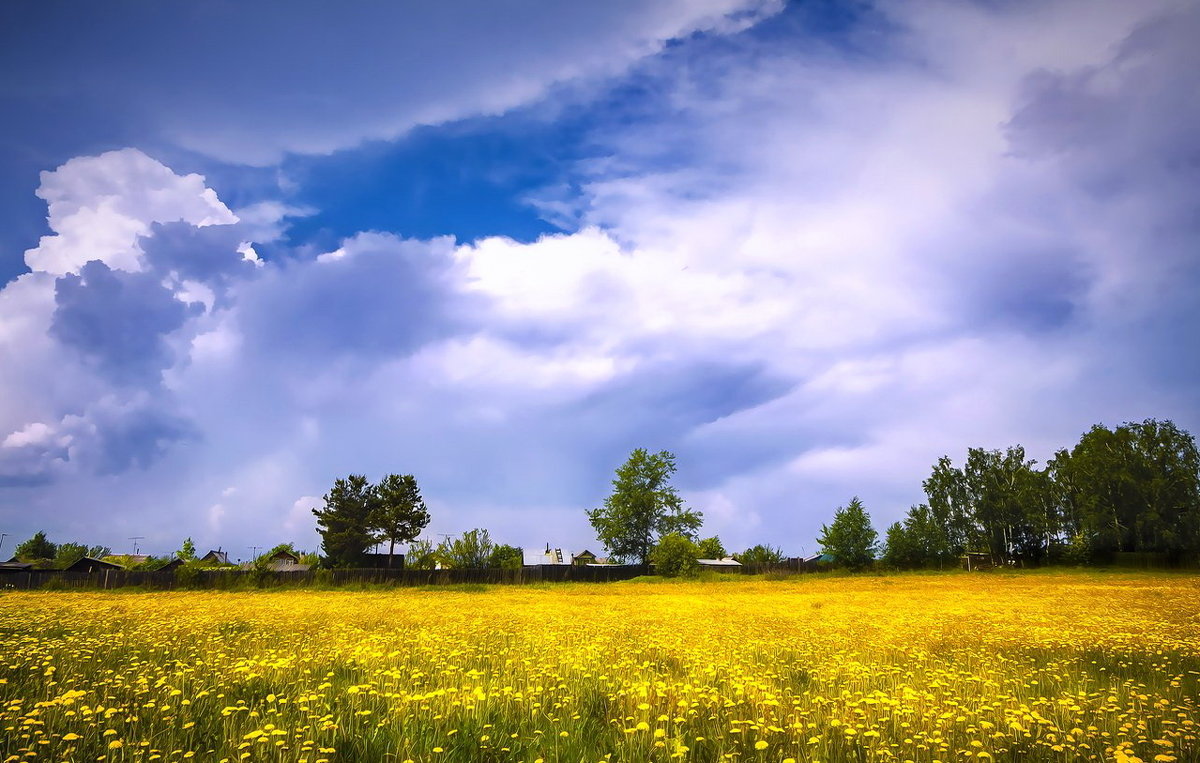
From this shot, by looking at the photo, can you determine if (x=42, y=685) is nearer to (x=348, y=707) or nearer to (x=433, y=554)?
(x=348, y=707)

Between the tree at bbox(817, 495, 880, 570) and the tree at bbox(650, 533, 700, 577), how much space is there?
1885 cm

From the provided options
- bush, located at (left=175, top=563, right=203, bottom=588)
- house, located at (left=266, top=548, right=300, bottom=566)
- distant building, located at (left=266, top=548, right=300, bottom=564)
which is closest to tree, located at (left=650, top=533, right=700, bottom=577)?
bush, located at (left=175, top=563, right=203, bottom=588)

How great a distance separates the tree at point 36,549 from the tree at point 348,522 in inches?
1823

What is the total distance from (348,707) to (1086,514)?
9072 centimetres

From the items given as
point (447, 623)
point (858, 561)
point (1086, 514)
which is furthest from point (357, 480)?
point (1086, 514)

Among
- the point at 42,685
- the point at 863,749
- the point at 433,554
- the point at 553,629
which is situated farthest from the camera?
the point at 433,554

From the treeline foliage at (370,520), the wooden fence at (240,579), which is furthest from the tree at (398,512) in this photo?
the wooden fence at (240,579)

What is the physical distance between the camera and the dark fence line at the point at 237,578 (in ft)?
134

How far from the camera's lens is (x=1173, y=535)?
63.6 m

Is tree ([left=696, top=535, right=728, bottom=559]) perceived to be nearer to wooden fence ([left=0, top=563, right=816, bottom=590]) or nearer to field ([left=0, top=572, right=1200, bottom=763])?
wooden fence ([left=0, top=563, right=816, bottom=590])

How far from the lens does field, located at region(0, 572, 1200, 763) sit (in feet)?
16.9

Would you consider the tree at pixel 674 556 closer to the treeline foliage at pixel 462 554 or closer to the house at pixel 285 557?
the treeline foliage at pixel 462 554

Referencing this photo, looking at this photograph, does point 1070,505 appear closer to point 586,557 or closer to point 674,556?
point 674,556

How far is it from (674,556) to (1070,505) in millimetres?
55081
